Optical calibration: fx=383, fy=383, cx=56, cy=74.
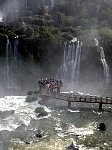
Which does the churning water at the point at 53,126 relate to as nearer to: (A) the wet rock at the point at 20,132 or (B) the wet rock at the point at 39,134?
(A) the wet rock at the point at 20,132

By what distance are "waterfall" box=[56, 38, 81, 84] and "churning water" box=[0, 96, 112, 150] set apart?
14.9 meters

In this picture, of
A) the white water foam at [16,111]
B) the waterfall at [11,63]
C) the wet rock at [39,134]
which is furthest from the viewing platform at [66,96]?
the waterfall at [11,63]

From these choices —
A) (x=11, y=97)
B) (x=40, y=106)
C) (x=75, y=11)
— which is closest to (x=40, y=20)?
(x=75, y=11)

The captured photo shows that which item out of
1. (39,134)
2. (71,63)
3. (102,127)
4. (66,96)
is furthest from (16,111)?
(71,63)

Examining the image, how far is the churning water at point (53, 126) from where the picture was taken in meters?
44.2

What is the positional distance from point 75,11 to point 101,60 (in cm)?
3382

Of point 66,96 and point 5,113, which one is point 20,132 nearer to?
point 5,113

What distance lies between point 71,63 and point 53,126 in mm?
26220

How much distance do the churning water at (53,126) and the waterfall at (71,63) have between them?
14887 millimetres

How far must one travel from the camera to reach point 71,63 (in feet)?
243

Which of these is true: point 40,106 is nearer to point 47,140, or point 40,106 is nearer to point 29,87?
point 47,140

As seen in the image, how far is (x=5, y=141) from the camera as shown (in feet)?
147

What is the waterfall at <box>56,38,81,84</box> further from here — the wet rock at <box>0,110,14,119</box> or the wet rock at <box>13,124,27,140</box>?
the wet rock at <box>13,124,27,140</box>

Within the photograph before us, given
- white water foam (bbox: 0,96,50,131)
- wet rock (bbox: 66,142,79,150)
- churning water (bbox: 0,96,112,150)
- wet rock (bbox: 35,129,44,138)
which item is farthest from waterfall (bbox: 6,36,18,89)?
wet rock (bbox: 66,142,79,150)
